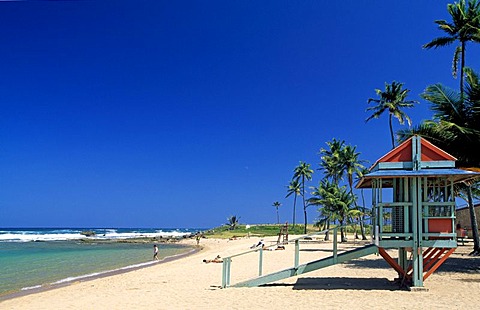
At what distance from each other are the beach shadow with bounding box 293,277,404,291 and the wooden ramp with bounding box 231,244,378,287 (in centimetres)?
51

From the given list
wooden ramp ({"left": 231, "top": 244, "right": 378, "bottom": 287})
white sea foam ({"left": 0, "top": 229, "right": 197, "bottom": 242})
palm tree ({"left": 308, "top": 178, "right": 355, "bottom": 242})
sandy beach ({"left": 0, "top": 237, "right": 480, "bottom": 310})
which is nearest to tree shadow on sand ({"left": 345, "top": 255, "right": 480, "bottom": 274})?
sandy beach ({"left": 0, "top": 237, "right": 480, "bottom": 310})

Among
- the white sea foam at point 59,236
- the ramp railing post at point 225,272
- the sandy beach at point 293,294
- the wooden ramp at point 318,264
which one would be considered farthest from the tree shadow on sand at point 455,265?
the white sea foam at point 59,236

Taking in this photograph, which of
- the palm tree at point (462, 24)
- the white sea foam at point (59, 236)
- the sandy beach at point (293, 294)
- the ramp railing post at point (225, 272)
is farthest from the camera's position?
the white sea foam at point (59, 236)

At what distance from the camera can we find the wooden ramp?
11.7m

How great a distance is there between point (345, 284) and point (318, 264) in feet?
3.94

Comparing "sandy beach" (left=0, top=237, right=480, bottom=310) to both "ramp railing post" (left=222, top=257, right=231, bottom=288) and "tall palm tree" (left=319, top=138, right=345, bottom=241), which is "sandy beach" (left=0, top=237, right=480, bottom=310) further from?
"tall palm tree" (left=319, top=138, right=345, bottom=241)

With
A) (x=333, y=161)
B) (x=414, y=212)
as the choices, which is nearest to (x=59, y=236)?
(x=333, y=161)

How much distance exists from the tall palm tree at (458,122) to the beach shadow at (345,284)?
7146mm

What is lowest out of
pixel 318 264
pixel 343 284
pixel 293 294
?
pixel 293 294

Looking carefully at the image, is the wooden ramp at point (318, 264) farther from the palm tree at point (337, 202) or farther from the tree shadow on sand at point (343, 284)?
the palm tree at point (337, 202)

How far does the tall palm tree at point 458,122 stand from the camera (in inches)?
656

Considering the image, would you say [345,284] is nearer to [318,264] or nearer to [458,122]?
[318,264]

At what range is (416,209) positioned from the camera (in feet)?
37.3

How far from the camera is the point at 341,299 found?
1040 cm
